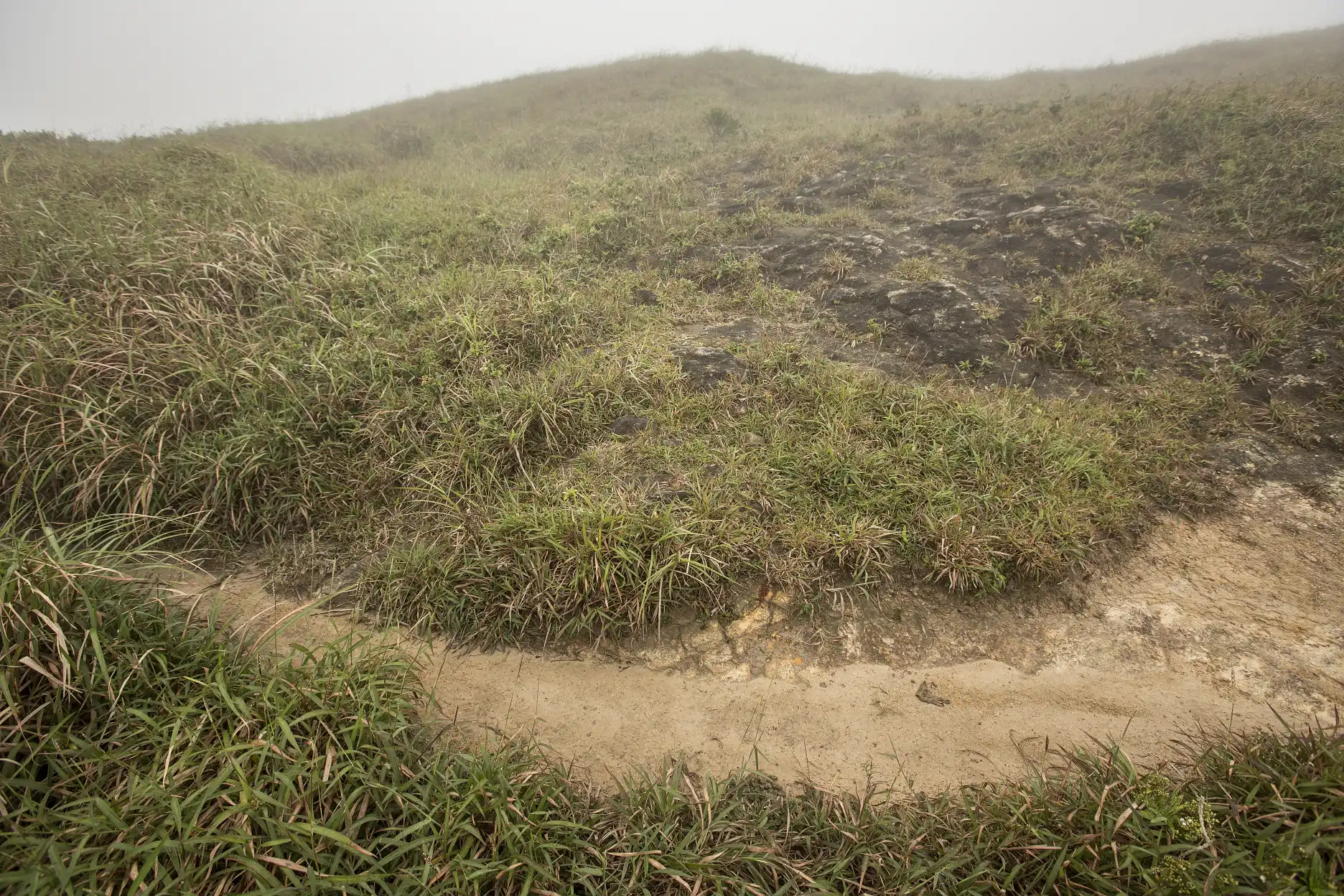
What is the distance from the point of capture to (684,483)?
4125mm

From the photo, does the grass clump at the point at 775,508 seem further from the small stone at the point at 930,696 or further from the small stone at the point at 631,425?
the small stone at the point at 930,696

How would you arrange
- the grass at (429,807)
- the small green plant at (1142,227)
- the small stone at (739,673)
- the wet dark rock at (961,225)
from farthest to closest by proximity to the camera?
the wet dark rock at (961,225)
the small green plant at (1142,227)
the small stone at (739,673)
the grass at (429,807)

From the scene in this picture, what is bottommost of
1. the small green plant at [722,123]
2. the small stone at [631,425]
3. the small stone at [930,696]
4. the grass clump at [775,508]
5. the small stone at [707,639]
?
the small stone at [930,696]

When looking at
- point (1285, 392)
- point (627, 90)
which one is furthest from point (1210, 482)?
point (627, 90)

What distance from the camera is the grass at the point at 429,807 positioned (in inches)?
82.3

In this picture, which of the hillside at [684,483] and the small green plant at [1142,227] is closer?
the hillside at [684,483]

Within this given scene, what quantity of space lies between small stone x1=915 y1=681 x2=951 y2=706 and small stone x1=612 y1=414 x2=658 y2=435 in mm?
2612

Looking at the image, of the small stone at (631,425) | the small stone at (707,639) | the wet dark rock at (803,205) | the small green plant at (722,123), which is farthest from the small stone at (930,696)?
the small green plant at (722,123)

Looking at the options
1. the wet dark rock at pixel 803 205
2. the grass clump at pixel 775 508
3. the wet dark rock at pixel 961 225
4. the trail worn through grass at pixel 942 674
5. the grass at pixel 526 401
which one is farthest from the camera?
the wet dark rock at pixel 803 205

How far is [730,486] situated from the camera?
406 cm

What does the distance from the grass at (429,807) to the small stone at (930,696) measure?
0.49 m

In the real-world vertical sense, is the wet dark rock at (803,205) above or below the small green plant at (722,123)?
below

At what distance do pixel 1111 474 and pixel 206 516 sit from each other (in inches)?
259

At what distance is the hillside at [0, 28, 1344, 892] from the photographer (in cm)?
241
